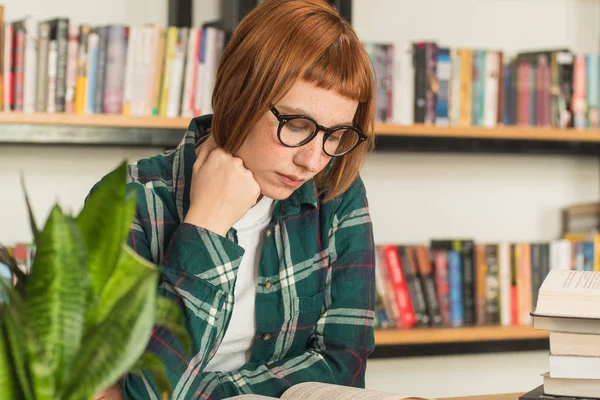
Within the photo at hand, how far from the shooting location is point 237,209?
3.78 ft

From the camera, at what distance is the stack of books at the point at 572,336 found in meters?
0.92

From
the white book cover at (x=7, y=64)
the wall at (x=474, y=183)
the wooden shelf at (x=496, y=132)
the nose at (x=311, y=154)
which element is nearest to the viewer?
the nose at (x=311, y=154)

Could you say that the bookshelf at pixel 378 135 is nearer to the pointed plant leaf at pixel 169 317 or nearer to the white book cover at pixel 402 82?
the white book cover at pixel 402 82

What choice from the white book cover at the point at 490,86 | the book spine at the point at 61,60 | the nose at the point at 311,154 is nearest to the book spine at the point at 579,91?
the white book cover at the point at 490,86

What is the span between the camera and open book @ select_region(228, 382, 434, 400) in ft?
2.99

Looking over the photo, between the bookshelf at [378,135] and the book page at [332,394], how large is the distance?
3.68 feet

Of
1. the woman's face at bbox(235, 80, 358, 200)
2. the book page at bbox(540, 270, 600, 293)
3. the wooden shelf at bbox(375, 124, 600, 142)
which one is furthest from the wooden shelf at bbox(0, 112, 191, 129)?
the book page at bbox(540, 270, 600, 293)

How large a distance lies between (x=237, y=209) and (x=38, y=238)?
0.60 metres

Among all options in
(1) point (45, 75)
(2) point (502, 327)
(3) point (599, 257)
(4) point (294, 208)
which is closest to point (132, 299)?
(4) point (294, 208)

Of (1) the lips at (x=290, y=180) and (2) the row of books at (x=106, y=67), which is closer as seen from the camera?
(1) the lips at (x=290, y=180)

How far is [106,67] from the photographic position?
2016 mm

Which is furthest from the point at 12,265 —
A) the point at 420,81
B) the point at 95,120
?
the point at 420,81

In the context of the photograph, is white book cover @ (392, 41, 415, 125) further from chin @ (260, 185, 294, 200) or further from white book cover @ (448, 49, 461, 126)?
chin @ (260, 185, 294, 200)

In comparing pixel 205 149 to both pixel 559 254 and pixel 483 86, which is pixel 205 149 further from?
pixel 559 254
